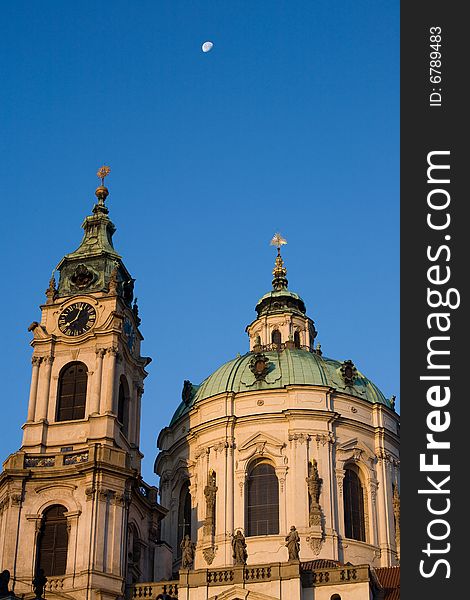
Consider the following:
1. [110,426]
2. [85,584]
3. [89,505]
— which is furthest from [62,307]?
[85,584]

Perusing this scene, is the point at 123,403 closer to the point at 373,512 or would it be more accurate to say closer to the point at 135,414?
the point at 135,414

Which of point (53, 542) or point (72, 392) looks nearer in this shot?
point (53, 542)

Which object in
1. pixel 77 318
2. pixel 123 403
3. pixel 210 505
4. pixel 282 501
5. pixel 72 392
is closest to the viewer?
pixel 72 392

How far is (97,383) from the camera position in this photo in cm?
5388

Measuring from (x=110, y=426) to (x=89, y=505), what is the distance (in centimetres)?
440

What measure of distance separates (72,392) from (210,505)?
948 cm

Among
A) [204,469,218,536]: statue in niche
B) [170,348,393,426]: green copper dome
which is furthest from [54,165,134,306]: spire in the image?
[204,469,218,536]: statue in niche

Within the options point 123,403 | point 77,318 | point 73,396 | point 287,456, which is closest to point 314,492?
point 287,456

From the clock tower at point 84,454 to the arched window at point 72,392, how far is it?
53mm

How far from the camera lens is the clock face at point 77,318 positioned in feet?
183

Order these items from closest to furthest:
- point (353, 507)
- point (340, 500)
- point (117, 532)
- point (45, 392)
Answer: point (117, 532)
point (45, 392)
point (340, 500)
point (353, 507)

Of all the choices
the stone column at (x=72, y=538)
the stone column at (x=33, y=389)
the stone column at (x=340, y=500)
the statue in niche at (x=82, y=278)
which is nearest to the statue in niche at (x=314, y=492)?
the stone column at (x=340, y=500)

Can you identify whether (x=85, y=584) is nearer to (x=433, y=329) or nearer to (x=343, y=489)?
(x=343, y=489)

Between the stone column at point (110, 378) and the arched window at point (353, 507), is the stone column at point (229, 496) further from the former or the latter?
the stone column at point (110, 378)
